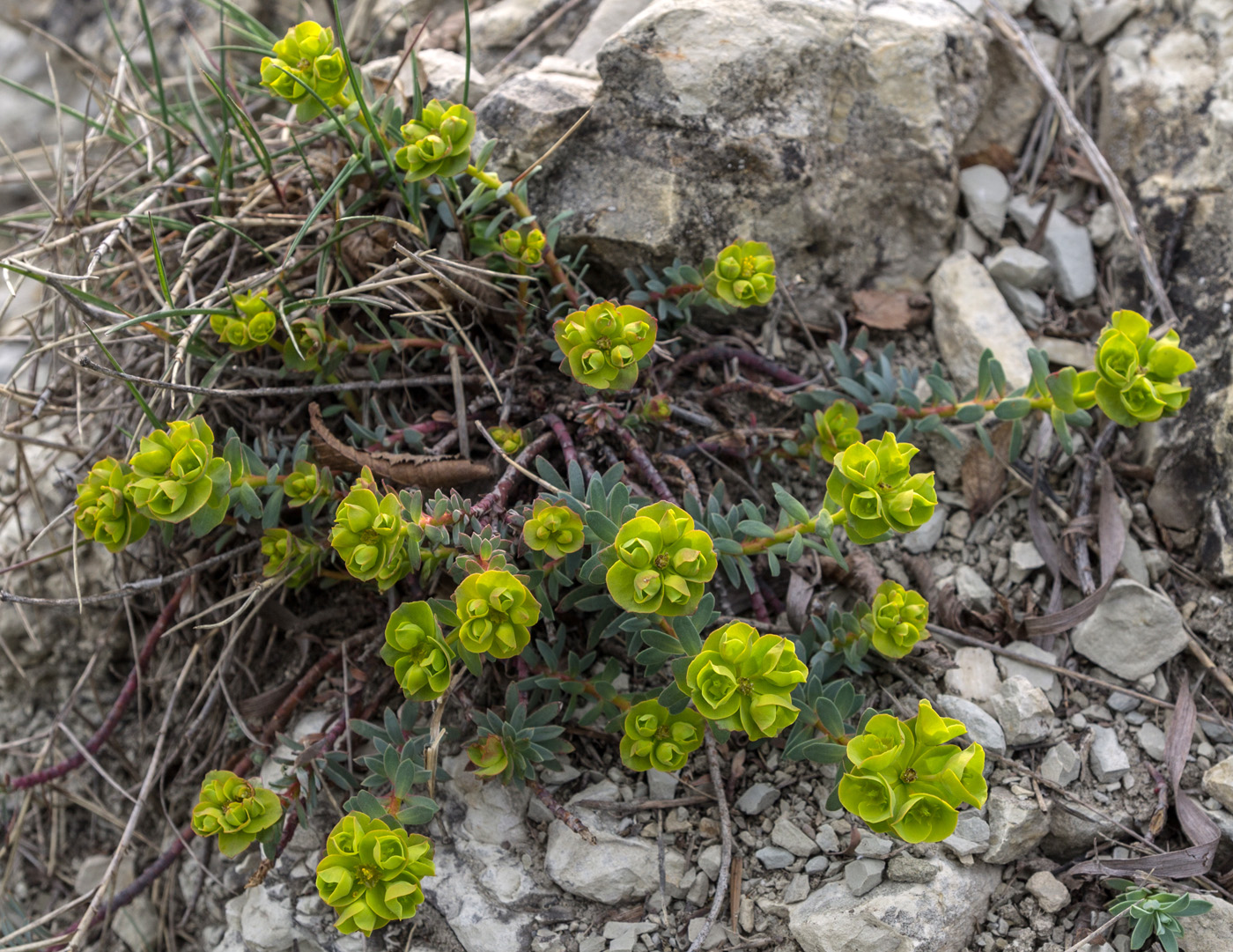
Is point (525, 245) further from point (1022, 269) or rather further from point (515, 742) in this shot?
point (1022, 269)

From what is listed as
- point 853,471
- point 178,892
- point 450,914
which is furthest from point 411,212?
point 178,892

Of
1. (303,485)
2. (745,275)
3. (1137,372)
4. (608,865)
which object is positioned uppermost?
(745,275)

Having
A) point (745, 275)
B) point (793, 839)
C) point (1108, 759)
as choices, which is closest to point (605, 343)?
point (745, 275)

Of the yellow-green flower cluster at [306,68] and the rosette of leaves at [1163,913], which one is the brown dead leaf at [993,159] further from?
the rosette of leaves at [1163,913]

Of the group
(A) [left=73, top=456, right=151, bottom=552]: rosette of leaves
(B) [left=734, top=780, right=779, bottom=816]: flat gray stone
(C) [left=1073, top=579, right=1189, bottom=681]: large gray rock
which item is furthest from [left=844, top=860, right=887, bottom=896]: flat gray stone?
(A) [left=73, top=456, right=151, bottom=552]: rosette of leaves

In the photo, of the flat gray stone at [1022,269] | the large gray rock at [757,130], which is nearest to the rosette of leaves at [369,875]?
the large gray rock at [757,130]
